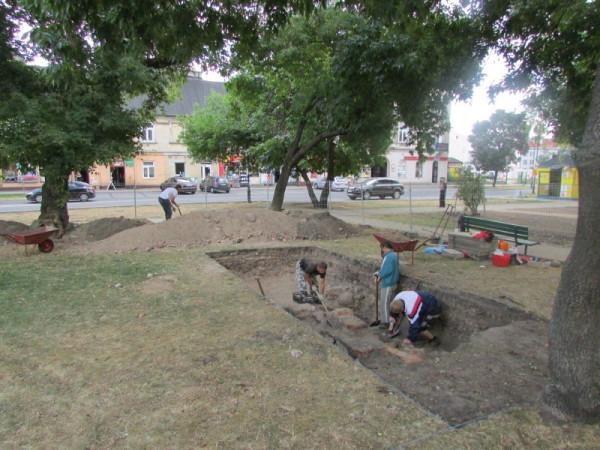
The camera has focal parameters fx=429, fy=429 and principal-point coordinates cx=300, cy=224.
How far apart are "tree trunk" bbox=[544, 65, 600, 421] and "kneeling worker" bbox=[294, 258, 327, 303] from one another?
470 centimetres

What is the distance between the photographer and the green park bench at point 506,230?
934 centimetres

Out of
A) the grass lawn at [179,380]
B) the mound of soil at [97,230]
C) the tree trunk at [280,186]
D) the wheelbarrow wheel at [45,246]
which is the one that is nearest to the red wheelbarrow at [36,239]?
the wheelbarrow wheel at [45,246]

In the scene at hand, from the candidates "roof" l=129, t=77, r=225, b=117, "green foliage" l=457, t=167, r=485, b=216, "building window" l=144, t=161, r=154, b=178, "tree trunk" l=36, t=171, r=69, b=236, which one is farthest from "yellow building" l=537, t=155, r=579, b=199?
"building window" l=144, t=161, r=154, b=178

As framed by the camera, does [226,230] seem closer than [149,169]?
Yes

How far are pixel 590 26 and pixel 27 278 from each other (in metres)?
11.2

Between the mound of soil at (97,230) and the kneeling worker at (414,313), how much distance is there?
9.04 meters

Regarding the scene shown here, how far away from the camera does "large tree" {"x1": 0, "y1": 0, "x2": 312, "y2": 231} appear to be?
16.5 ft

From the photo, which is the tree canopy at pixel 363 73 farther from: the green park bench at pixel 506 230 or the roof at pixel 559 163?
the roof at pixel 559 163

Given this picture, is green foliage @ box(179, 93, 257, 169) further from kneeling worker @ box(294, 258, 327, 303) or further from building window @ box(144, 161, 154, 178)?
building window @ box(144, 161, 154, 178)

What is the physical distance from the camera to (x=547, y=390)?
3.19 m

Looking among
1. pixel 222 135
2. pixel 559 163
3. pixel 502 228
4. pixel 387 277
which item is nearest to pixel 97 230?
pixel 387 277

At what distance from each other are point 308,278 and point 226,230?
4661mm

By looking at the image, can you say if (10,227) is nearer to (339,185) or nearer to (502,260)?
(502,260)

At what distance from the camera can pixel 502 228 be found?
978 centimetres
